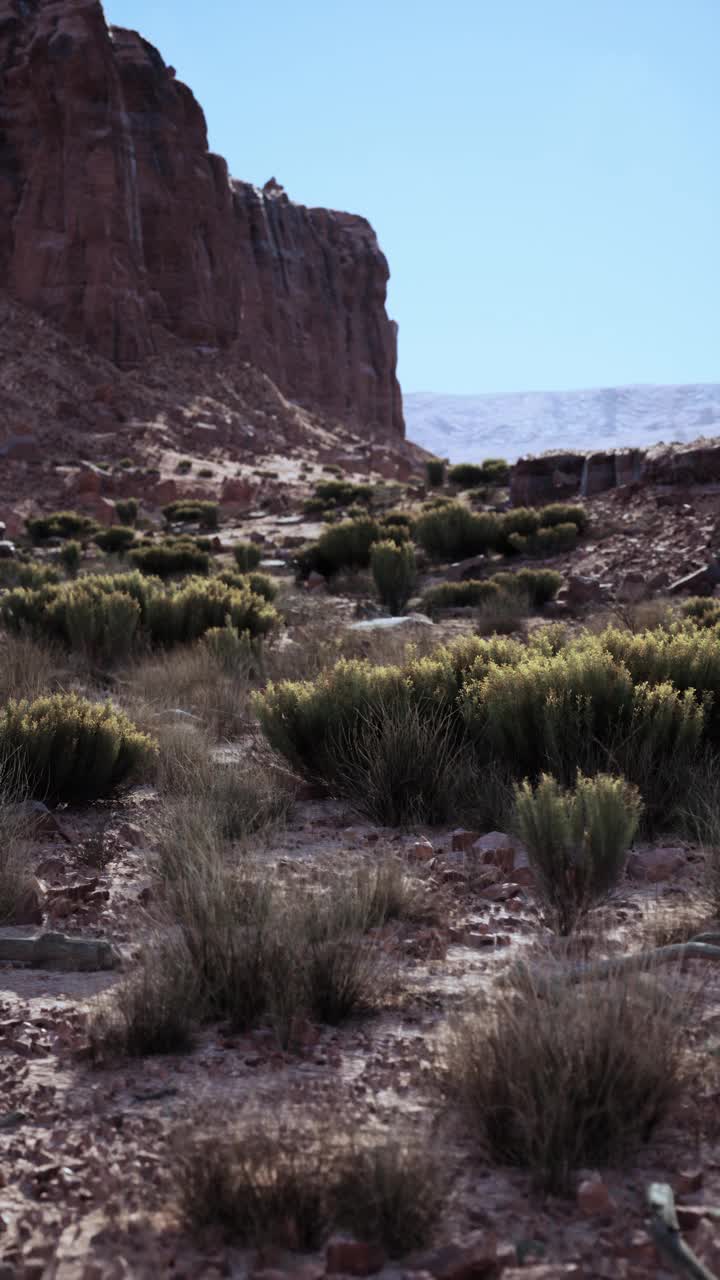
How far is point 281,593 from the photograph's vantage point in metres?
18.3

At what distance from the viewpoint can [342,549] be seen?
69.8 ft

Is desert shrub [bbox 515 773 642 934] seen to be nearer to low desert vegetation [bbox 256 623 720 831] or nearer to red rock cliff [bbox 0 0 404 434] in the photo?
low desert vegetation [bbox 256 623 720 831]

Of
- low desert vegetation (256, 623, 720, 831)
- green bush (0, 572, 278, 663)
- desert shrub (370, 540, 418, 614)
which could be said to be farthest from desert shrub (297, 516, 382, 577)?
low desert vegetation (256, 623, 720, 831)

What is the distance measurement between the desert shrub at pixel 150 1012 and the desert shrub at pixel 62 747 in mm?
3075

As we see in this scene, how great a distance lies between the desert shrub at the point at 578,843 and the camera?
461 cm

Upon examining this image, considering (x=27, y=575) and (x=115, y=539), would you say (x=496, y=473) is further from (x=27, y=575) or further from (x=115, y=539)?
(x=27, y=575)

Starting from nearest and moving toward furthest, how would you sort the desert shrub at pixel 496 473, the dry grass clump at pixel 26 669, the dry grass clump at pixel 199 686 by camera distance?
the dry grass clump at pixel 199 686 → the dry grass clump at pixel 26 669 → the desert shrub at pixel 496 473

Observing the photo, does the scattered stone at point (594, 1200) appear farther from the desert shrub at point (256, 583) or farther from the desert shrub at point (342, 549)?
the desert shrub at point (342, 549)

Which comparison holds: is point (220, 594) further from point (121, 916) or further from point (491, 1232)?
point (491, 1232)

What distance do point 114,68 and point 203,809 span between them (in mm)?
64261

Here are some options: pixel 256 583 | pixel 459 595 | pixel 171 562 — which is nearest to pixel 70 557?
pixel 171 562

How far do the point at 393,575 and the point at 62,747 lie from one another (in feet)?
37.7

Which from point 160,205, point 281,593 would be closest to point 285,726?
point 281,593

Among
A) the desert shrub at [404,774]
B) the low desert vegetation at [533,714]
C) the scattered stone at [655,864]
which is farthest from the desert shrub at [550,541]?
the scattered stone at [655,864]
